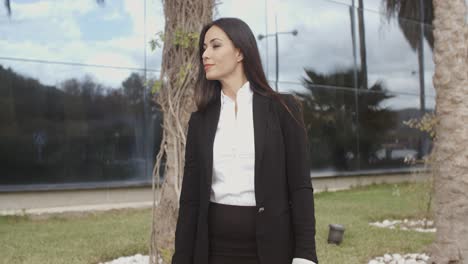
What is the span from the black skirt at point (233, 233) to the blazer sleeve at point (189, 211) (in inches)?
3.7

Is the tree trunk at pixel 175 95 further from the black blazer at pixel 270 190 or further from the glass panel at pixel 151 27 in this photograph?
the glass panel at pixel 151 27

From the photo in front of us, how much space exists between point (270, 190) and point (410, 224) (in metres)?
7.23

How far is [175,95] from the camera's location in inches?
159

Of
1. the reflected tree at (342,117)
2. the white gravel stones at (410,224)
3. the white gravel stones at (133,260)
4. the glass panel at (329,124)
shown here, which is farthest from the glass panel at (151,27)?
the white gravel stones at (133,260)

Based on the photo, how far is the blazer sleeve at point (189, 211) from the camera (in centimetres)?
200

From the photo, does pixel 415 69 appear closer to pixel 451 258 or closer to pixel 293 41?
pixel 293 41

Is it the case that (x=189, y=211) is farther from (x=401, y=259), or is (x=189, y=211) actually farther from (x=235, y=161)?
(x=401, y=259)

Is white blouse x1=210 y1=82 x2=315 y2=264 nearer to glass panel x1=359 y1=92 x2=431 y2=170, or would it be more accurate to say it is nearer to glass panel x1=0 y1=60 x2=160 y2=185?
glass panel x1=0 y1=60 x2=160 y2=185

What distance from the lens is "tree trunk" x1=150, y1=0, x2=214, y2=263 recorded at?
4.02 meters

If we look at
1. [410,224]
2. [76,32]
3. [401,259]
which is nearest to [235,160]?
[401,259]

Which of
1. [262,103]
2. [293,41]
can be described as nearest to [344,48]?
[293,41]

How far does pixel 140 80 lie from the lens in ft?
34.5

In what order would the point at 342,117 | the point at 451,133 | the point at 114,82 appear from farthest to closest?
the point at 342,117, the point at 114,82, the point at 451,133

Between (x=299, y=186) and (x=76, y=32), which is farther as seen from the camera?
(x=76, y=32)
